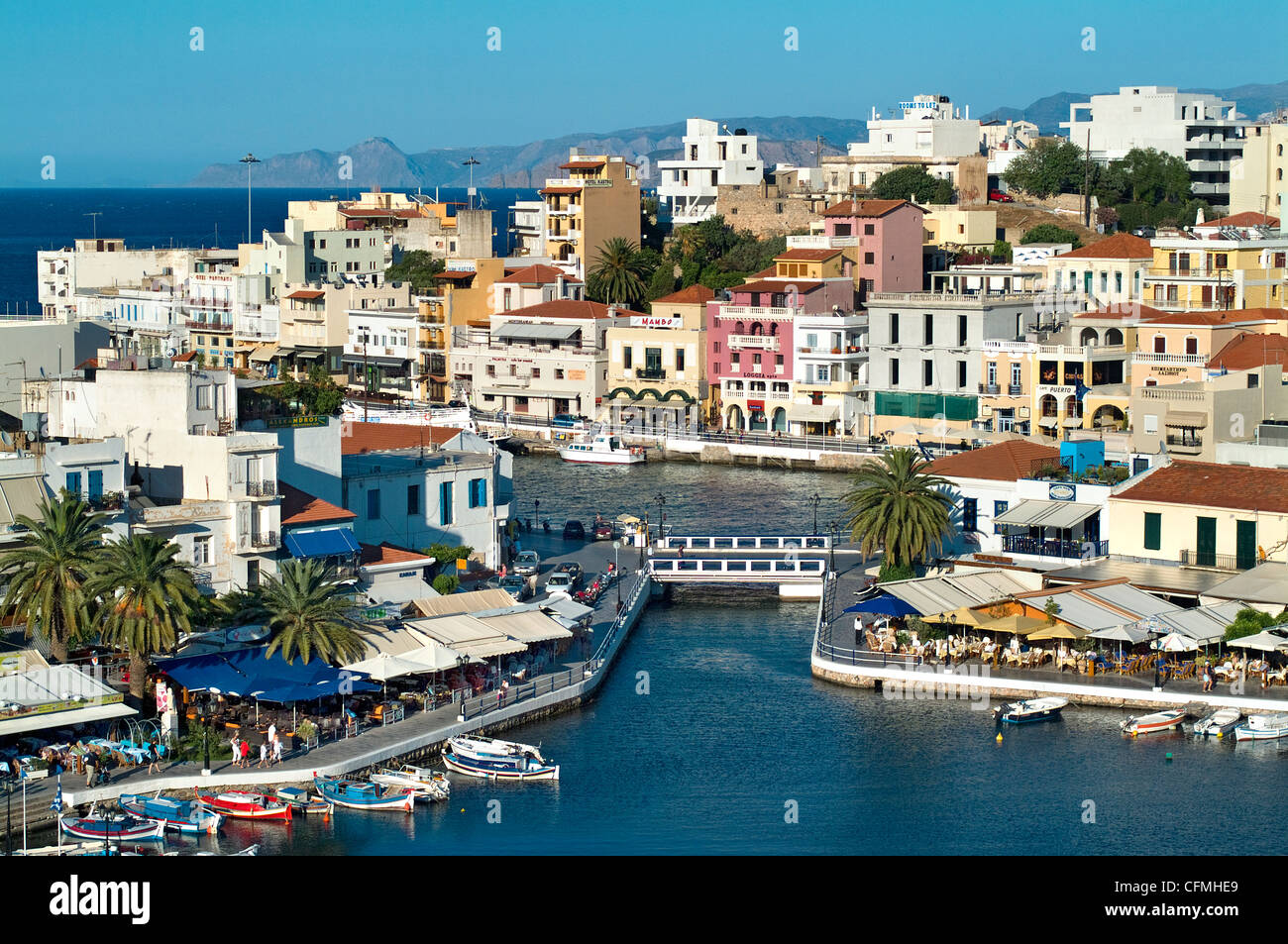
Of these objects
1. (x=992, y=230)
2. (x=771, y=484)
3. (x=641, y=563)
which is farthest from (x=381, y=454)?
(x=992, y=230)

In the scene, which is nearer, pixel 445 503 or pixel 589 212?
pixel 445 503

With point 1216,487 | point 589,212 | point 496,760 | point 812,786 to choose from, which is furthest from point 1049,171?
point 496,760

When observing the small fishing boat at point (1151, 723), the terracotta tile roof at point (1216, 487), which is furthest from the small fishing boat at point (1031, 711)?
the terracotta tile roof at point (1216, 487)

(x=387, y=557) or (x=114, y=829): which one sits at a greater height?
(x=387, y=557)

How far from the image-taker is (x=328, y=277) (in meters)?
93.1

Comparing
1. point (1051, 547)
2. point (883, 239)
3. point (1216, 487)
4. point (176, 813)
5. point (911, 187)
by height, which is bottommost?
point (176, 813)

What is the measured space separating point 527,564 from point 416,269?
181 feet

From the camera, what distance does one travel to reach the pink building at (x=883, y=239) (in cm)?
7356

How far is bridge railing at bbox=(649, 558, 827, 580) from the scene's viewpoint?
41625mm

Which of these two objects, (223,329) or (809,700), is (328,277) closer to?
(223,329)

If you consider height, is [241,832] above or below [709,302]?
below

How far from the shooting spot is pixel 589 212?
90.8 m

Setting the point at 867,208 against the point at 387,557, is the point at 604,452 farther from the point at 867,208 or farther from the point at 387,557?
the point at 387,557
